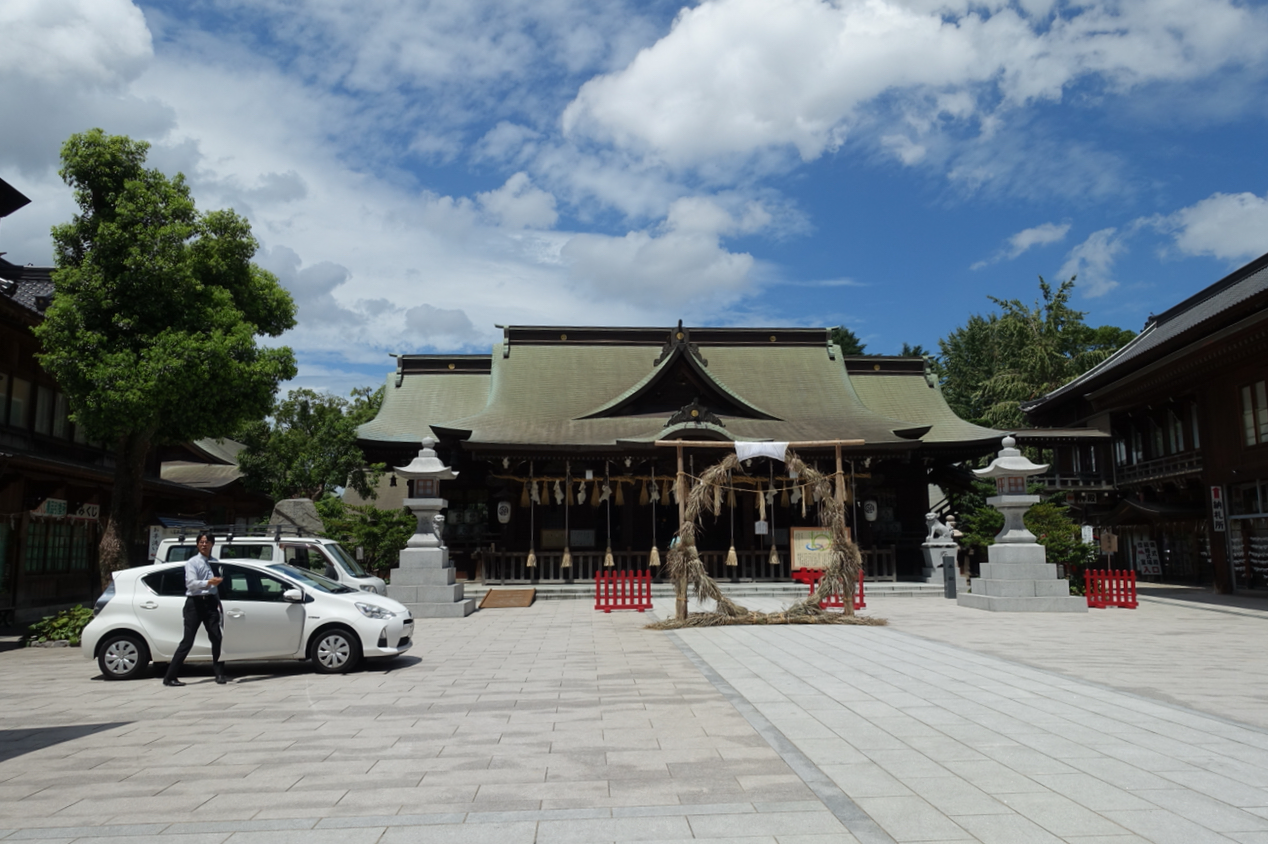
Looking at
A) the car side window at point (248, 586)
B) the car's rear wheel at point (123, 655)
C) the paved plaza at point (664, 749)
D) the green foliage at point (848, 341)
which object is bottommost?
the paved plaza at point (664, 749)

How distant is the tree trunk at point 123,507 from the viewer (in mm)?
15836

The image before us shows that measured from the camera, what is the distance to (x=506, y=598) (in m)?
22.0

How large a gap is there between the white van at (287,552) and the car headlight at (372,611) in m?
3.75

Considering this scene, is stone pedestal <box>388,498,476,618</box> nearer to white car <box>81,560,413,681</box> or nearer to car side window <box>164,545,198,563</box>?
car side window <box>164,545,198,563</box>

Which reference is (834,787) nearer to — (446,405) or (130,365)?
(130,365)

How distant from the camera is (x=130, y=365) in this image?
15.5 meters

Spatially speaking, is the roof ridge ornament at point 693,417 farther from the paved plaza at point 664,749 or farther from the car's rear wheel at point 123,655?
the car's rear wheel at point 123,655

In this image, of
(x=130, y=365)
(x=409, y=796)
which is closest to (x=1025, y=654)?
(x=409, y=796)

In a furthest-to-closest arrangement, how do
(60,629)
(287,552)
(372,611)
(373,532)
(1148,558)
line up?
(1148,558) → (373,532) → (287,552) → (60,629) → (372,611)

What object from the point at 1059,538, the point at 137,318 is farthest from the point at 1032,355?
the point at 137,318

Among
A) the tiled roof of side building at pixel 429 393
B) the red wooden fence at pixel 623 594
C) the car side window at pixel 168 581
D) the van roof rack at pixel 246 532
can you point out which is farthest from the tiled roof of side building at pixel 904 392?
the car side window at pixel 168 581

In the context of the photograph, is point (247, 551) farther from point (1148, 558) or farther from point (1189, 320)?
point (1148, 558)

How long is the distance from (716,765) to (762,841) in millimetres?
1549

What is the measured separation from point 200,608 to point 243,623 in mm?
740
